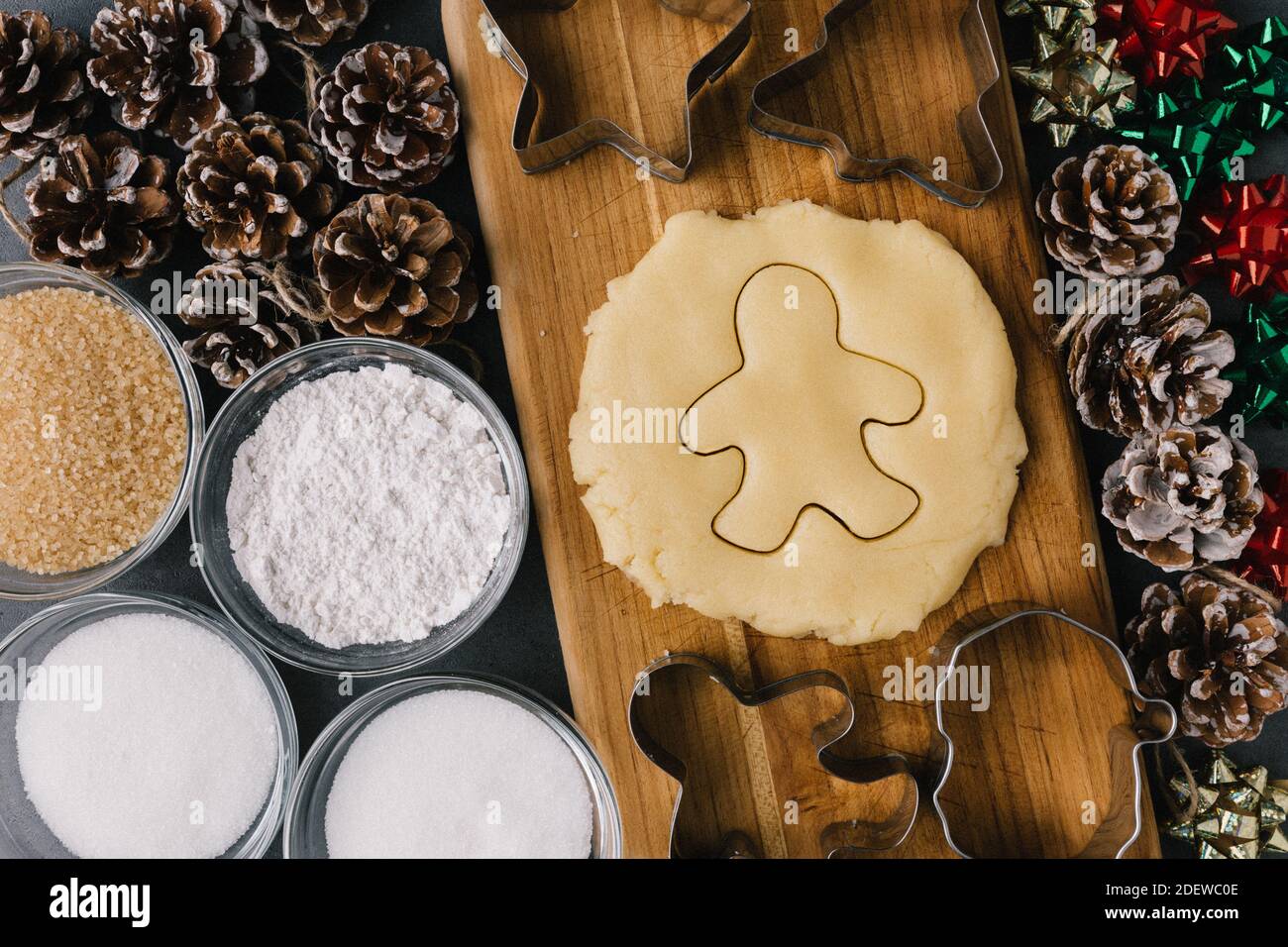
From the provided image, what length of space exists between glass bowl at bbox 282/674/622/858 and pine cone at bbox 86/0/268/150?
2.29ft

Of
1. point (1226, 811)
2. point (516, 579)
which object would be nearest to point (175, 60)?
point (516, 579)

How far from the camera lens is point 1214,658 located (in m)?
1.04

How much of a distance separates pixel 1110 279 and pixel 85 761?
1357mm

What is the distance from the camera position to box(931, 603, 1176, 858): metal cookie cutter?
3.28 feet

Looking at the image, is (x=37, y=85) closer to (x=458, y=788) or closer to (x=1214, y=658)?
(x=458, y=788)

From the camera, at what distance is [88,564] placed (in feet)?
3.36

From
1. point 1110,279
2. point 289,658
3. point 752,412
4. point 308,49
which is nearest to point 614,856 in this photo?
point 289,658

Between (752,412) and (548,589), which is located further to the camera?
(548,589)

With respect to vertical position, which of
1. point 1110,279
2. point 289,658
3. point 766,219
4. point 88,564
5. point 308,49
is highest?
point 308,49

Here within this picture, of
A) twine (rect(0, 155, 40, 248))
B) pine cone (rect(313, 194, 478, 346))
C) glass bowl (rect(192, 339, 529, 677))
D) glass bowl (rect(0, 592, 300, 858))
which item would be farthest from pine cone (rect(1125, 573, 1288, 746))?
twine (rect(0, 155, 40, 248))

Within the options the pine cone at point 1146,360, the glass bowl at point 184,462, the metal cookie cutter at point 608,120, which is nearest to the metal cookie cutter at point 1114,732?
the pine cone at point 1146,360

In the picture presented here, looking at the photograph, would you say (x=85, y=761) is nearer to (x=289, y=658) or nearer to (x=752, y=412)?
(x=289, y=658)

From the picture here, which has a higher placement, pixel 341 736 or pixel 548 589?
pixel 548 589

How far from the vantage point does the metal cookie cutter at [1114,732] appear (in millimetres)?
999
